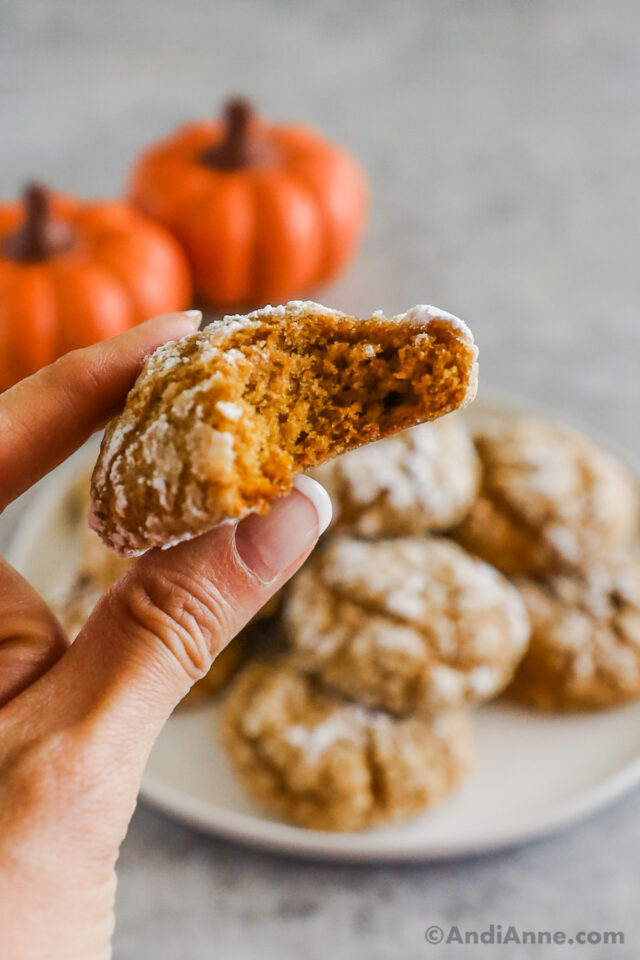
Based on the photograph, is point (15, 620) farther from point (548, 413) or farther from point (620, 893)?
point (548, 413)

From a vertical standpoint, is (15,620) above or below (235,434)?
below

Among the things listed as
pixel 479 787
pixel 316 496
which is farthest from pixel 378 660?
pixel 316 496

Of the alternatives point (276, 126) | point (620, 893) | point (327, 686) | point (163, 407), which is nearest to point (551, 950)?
point (620, 893)

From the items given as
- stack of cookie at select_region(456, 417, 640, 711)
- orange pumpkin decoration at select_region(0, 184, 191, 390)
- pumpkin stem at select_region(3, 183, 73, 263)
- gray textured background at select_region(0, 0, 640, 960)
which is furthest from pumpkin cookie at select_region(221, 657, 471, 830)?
pumpkin stem at select_region(3, 183, 73, 263)

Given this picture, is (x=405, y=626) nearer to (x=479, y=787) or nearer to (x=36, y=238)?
(x=479, y=787)

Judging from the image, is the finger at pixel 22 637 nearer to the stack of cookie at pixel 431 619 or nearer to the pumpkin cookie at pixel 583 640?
the stack of cookie at pixel 431 619

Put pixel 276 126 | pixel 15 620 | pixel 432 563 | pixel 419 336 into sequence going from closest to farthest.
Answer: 1. pixel 419 336
2. pixel 15 620
3. pixel 432 563
4. pixel 276 126

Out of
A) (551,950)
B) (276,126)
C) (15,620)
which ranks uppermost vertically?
(276,126)

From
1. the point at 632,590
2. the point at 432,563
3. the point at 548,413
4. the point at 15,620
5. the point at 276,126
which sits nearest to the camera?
the point at 15,620
